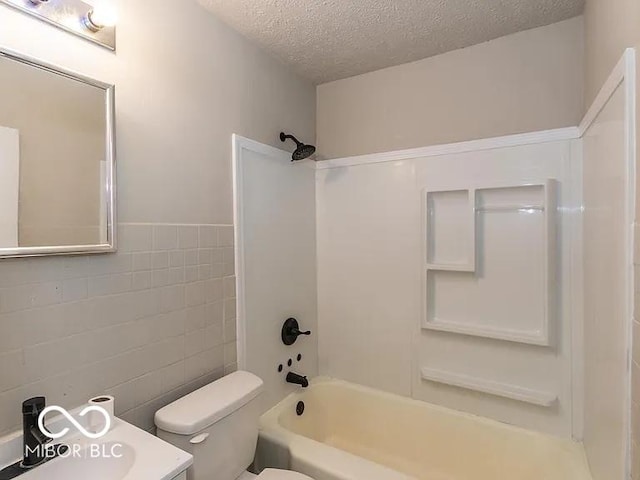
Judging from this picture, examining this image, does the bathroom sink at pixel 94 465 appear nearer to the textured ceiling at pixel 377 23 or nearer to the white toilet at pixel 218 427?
the white toilet at pixel 218 427

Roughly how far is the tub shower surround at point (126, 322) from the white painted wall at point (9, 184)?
80 mm

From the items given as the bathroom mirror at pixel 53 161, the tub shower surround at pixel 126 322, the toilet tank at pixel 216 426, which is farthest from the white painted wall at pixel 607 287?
the bathroom mirror at pixel 53 161

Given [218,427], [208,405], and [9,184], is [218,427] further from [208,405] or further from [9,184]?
[9,184]

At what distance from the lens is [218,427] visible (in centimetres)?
131

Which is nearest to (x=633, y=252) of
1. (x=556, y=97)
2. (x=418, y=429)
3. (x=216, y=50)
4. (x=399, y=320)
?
(x=556, y=97)

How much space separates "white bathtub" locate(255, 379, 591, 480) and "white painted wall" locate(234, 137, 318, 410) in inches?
8.8

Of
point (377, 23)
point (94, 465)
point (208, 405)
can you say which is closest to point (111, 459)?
point (94, 465)

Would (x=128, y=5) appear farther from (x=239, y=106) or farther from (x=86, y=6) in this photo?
(x=239, y=106)

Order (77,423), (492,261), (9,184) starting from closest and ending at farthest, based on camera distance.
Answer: (9,184) → (77,423) → (492,261)

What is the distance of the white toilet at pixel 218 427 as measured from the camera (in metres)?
1.22

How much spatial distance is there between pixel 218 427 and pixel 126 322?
0.52m

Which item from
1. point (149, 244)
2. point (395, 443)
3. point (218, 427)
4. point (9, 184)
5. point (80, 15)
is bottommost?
point (395, 443)

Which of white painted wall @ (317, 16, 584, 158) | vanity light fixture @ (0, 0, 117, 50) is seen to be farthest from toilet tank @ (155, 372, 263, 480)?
white painted wall @ (317, 16, 584, 158)

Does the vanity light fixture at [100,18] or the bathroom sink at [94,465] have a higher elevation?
the vanity light fixture at [100,18]
